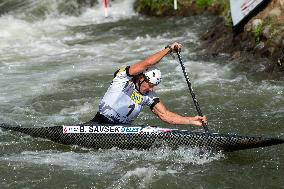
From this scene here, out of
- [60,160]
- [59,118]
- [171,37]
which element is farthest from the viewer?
[171,37]

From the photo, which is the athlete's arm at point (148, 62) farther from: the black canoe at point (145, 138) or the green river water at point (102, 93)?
the green river water at point (102, 93)

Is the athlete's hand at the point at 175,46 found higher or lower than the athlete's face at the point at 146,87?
higher

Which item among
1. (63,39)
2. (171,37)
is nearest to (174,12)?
(171,37)

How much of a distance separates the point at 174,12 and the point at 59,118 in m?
8.71

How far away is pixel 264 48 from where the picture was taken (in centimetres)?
1221

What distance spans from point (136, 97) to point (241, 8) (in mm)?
6191

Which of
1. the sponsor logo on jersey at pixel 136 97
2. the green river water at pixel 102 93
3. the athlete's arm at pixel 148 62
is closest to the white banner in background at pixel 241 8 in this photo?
the green river water at pixel 102 93

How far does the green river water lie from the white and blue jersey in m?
0.55

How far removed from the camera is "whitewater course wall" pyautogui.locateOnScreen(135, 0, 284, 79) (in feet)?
39.2

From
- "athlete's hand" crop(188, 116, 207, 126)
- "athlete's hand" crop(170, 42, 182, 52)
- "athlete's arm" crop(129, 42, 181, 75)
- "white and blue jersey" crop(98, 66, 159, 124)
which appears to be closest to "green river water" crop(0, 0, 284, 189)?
"athlete's hand" crop(188, 116, 207, 126)

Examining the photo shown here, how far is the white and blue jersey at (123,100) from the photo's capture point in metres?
8.02

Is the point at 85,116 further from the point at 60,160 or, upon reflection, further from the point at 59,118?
the point at 60,160

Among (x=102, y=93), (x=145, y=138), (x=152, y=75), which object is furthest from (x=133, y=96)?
(x=102, y=93)

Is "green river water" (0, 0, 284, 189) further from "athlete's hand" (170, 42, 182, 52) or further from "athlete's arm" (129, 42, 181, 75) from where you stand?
"athlete's hand" (170, 42, 182, 52)
